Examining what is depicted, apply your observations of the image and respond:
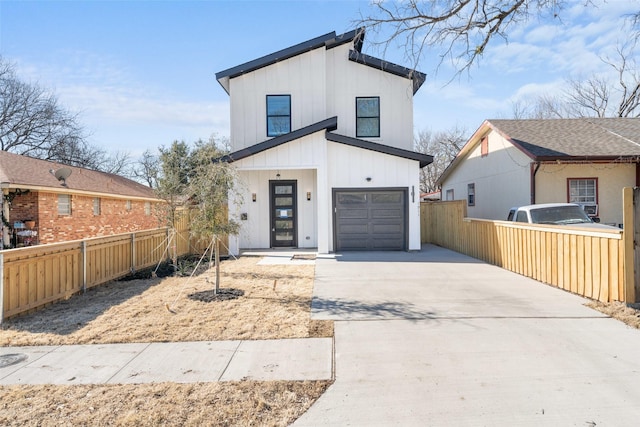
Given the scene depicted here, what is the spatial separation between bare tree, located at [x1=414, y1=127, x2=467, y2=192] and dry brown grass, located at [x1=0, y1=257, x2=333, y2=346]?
33.2 meters

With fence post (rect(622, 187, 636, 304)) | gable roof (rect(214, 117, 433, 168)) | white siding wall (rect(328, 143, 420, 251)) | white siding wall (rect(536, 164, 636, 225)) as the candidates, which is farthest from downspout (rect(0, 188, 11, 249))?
white siding wall (rect(536, 164, 636, 225))

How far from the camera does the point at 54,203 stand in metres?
15.5

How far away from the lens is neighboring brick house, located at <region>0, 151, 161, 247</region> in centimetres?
1398

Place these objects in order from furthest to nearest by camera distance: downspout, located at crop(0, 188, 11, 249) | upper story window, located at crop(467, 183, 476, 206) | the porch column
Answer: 1. upper story window, located at crop(467, 183, 476, 206)
2. downspout, located at crop(0, 188, 11, 249)
3. the porch column

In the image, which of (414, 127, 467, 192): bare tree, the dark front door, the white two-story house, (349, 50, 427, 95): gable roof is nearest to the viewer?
the white two-story house

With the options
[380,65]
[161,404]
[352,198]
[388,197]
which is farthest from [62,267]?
[380,65]

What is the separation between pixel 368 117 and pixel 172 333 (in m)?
11.6

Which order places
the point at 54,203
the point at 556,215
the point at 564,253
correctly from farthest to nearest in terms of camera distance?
1. the point at 54,203
2. the point at 556,215
3. the point at 564,253

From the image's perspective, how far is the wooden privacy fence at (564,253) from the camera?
20.1ft

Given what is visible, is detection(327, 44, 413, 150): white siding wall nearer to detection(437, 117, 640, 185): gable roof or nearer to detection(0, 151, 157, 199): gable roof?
detection(437, 117, 640, 185): gable roof

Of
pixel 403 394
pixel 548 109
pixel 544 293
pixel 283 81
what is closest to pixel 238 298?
pixel 403 394

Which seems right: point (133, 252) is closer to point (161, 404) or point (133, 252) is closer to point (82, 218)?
Answer: point (161, 404)

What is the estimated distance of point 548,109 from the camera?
3578 cm

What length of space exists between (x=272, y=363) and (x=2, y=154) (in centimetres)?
1710
